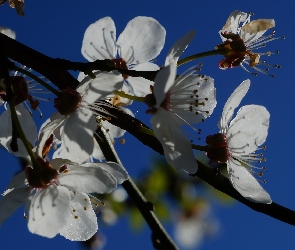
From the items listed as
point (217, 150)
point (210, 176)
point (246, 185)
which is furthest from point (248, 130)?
point (210, 176)

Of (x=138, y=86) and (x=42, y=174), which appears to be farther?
(x=138, y=86)

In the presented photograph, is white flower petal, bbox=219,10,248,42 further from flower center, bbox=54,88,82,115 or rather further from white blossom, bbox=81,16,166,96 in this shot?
flower center, bbox=54,88,82,115

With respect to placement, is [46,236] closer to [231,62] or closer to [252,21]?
[231,62]

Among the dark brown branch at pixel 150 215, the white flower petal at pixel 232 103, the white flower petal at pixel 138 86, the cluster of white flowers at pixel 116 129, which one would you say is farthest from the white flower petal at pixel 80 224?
the white flower petal at pixel 232 103

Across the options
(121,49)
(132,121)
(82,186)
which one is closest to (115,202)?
(121,49)

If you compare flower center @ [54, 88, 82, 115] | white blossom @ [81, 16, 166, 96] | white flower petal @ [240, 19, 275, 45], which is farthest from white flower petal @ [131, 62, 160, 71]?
flower center @ [54, 88, 82, 115]

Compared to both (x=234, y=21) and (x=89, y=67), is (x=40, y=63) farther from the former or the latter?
(x=234, y=21)
